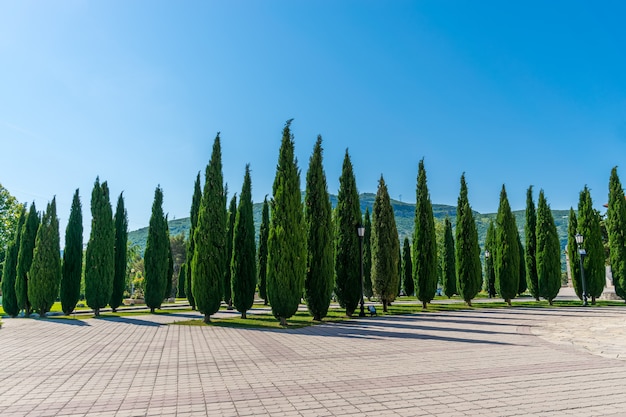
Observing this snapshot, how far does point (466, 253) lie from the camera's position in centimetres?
2636

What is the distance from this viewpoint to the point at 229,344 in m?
10.8

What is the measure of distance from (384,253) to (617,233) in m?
17.2

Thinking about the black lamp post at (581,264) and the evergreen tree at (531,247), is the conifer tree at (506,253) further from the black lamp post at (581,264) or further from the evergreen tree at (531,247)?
the black lamp post at (581,264)

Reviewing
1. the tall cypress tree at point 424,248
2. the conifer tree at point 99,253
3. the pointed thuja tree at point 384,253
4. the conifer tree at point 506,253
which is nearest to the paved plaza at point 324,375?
the pointed thuja tree at point 384,253

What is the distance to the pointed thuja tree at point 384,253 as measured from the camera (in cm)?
2211

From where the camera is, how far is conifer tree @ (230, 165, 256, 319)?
19.8 meters

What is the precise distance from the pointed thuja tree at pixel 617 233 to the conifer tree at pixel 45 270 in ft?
115

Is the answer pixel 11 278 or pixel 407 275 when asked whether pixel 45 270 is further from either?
pixel 407 275

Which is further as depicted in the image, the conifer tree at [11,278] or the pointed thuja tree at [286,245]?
the conifer tree at [11,278]

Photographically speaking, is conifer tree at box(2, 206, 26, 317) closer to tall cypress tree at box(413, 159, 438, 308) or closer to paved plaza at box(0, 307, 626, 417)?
paved plaza at box(0, 307, 626, 417)

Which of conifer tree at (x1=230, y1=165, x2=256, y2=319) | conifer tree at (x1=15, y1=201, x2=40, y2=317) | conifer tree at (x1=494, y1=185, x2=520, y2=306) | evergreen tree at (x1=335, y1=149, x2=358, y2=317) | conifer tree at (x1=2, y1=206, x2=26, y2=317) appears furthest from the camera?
conifer tree at (x1=494, y1=185, x2=520, y2=306)

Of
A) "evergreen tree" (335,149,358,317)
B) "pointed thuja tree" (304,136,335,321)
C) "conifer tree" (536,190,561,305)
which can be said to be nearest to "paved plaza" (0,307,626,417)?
"pointed thuja tree" (304,136,335,321)

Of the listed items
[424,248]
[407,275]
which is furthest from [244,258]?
[407,275]

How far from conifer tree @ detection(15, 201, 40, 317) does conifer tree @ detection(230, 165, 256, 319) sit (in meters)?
13.0
